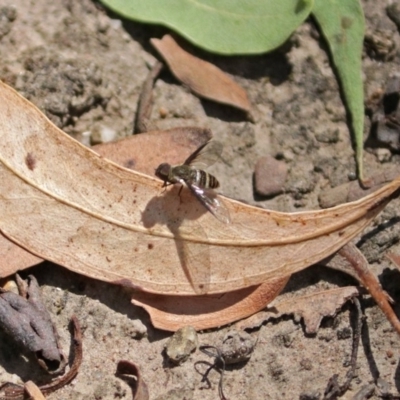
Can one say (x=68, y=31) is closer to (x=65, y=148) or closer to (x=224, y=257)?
(x=65, y=148)

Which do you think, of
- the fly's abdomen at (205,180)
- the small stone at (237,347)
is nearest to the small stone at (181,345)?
the small stone at (237,347)

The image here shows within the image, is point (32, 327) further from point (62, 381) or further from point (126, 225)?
point (126, 225)

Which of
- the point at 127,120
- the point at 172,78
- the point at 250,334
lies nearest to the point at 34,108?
the point at 127,120

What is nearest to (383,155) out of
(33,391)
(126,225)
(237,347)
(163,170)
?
(163,170)

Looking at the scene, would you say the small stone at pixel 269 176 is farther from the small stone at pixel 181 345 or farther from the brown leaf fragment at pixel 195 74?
the small stone at pixel 181 345

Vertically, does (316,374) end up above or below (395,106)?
below
